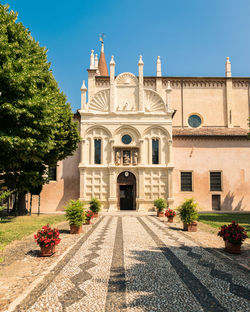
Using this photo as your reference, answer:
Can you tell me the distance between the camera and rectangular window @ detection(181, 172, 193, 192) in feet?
90.3

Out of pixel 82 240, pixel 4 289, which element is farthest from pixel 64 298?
pixel 82 240

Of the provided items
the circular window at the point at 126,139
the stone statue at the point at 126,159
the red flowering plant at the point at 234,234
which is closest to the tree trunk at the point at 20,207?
the stone statue at the point at 126,159

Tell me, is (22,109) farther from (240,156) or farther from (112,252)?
(240,156)

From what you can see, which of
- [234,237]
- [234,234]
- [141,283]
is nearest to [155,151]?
[234,234]

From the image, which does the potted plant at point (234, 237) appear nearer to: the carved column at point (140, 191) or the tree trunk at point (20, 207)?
the carved column at point (140, 191)

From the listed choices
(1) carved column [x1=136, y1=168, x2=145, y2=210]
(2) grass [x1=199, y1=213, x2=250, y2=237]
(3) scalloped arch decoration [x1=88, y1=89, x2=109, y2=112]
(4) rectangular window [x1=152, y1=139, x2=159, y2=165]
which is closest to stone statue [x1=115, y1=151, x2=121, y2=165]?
(1) carved column [x1=136, y1=168, x2=145, y2=210]

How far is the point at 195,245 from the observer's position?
382 inches

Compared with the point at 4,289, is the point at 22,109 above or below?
above

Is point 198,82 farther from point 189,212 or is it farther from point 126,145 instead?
point 189,212

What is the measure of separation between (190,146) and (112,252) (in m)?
21.9

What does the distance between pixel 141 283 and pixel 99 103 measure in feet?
78.3

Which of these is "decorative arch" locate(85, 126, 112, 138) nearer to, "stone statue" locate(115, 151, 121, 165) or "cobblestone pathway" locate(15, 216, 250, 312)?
"stone statue" locate(115, 151, 121, 165)

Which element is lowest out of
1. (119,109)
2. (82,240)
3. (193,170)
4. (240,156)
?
(82,240)

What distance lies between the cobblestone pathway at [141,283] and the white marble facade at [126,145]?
672 inches
